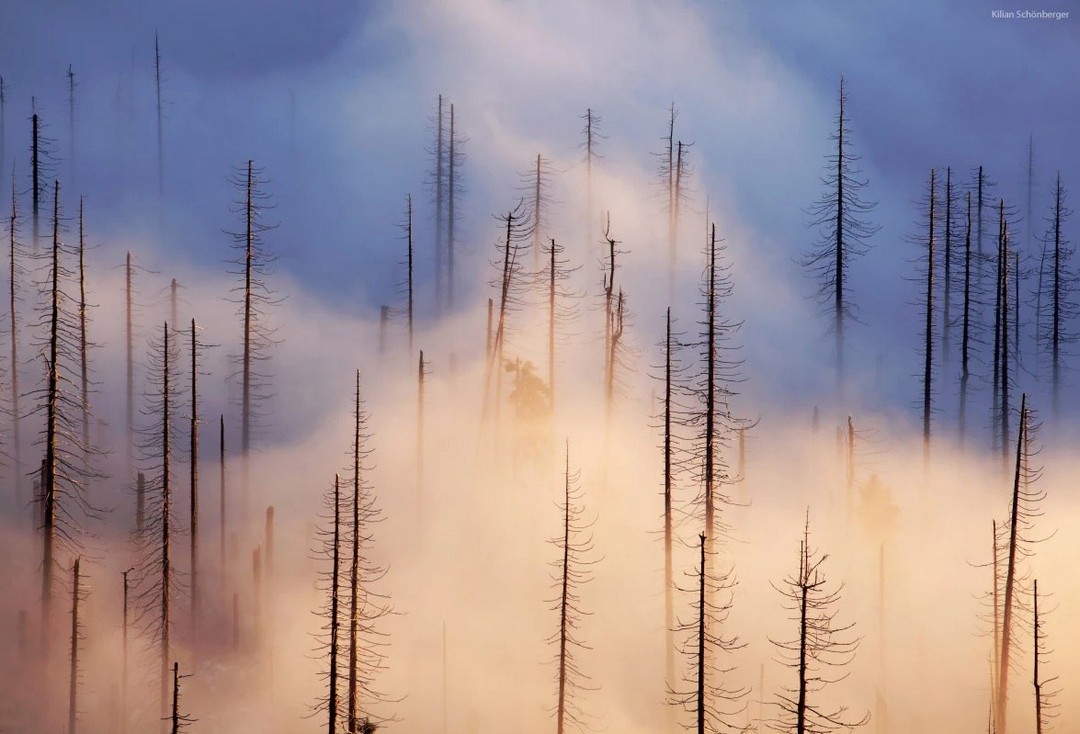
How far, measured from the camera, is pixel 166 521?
2483 cm

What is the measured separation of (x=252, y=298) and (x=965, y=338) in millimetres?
20611

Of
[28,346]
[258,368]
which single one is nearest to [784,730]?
[258,368]

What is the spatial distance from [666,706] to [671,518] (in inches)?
180

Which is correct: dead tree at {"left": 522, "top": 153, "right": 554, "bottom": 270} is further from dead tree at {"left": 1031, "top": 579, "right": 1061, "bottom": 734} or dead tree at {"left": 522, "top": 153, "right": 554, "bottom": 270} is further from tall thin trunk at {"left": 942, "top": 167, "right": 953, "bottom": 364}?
dead tree at {"left": 1031, "top": 579, "right": 1061, "bottom": 734}

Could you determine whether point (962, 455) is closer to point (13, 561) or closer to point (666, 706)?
point (666, 706)

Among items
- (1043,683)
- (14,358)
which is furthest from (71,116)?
(1043,683)

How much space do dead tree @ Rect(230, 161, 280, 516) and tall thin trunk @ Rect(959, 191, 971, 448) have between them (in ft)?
64.0

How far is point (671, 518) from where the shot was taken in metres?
24.9

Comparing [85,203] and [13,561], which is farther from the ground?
[85,203]

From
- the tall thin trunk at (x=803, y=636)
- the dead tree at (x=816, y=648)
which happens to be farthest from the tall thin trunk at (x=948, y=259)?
the tall thin trunk at (x=803, y=636)

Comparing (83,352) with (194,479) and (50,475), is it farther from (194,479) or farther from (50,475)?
(194,479)

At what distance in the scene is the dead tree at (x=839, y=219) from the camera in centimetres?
2828

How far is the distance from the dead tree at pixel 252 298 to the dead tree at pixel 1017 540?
63.6 feet

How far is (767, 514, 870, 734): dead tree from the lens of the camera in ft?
76.5
